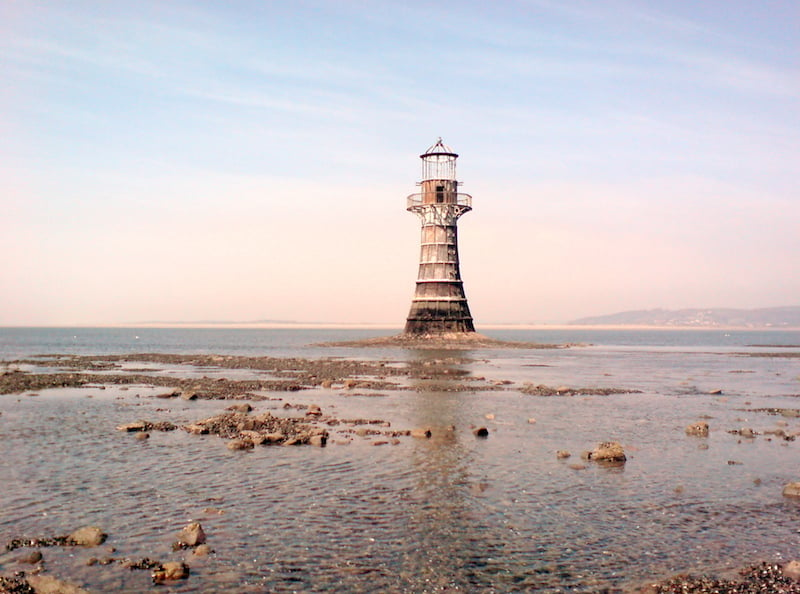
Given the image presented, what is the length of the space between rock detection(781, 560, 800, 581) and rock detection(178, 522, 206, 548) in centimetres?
1197

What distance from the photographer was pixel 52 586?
12.9 metres

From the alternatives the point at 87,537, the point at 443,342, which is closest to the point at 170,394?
the point at 87,537

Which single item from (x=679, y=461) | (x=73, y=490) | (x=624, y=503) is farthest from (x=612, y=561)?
(x=73, y=490)

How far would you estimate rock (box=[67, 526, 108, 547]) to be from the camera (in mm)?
15594

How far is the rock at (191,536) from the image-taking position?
15.7 m

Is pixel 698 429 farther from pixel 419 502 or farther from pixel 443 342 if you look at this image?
pixel 443 342

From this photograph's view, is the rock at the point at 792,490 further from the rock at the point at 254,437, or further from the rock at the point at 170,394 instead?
the rock at the point at 170,394

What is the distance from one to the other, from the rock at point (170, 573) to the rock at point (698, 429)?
23270 mm

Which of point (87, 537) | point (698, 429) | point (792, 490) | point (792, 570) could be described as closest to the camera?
point (792, 570)

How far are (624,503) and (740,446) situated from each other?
10.9 m

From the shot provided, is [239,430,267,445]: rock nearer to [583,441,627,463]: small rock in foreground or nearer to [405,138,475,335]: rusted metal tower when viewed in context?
[583,441,627,463]: small rock in foreground

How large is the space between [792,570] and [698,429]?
17.4 metres

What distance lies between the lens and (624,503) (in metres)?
19.6

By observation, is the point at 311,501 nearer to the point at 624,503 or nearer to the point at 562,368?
the point at 624,503
